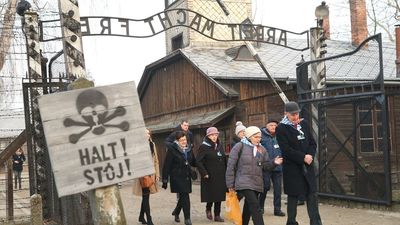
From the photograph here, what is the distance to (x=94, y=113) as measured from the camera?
4.10m

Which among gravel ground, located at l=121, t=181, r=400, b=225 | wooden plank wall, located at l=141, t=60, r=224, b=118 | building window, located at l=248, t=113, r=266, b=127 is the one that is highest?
wooden plank wall, located at l=141, t=60, r=224, b=118

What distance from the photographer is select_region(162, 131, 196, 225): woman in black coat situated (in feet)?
31.1

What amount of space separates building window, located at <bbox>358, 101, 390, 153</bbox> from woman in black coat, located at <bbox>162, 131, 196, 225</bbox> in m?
3.62

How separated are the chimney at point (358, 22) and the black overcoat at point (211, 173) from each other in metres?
17.0

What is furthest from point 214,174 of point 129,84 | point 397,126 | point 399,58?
point 399,58

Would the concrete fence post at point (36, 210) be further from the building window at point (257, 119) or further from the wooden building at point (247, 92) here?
the building window at point (257, 119)

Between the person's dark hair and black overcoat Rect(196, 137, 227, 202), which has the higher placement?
the person's dark hair

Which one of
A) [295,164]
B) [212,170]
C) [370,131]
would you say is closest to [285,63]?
[370,131]

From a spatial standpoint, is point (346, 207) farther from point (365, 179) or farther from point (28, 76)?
point (28, 76)

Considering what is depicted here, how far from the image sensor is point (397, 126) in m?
17.2

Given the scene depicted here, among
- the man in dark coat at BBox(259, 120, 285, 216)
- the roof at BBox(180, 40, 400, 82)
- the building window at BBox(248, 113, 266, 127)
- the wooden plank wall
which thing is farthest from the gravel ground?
the wooden plank wall

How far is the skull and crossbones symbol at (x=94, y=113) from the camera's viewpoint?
4.02m

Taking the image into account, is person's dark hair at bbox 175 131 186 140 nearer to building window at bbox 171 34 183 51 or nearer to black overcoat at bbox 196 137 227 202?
black overcoat at bbox 196 137 227 202

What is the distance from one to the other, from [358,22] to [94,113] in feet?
76.0
